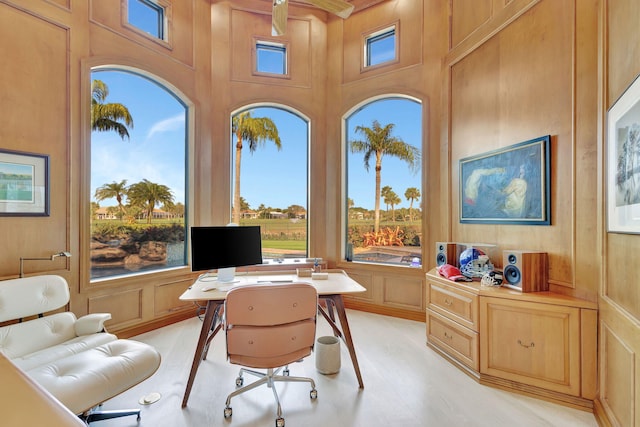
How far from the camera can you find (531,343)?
7.55ft

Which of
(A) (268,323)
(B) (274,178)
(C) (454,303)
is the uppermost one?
(B) (274,178)

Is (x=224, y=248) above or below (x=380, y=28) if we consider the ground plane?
below

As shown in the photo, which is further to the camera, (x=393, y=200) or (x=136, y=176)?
(x=393, y=200)

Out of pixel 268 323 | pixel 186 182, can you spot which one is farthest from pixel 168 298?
pixel 268 323

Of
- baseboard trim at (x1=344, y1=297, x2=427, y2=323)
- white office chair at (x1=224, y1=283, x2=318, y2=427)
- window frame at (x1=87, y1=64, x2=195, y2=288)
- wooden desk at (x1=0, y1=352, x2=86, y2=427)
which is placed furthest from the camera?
baseboard trim at (x1=344, y1=297, x2=427, y2=323)

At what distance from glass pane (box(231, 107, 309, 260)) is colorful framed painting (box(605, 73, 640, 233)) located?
3.40 metres

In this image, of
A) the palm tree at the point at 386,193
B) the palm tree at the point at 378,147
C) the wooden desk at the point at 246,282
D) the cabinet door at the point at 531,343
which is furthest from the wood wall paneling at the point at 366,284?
the cabinet door at the point at 531,343

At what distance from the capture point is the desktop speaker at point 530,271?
2414 millimetres

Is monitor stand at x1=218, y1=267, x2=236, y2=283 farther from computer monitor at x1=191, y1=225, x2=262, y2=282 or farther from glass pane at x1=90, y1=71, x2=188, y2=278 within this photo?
glass pane at x1=90, y1=71, x2=188, y2=278

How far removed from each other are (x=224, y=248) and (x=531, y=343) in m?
2.56

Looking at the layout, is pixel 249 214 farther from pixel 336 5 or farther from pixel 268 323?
pixel 336 5

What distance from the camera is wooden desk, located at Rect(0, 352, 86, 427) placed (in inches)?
14.5

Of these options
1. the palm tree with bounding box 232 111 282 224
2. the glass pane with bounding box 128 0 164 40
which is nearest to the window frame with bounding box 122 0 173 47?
the glass pane with bounding box 128 0 164 40

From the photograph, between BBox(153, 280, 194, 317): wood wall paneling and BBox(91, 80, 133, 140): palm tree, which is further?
BBox(153, 280, 194, 317): wood wall paneling
